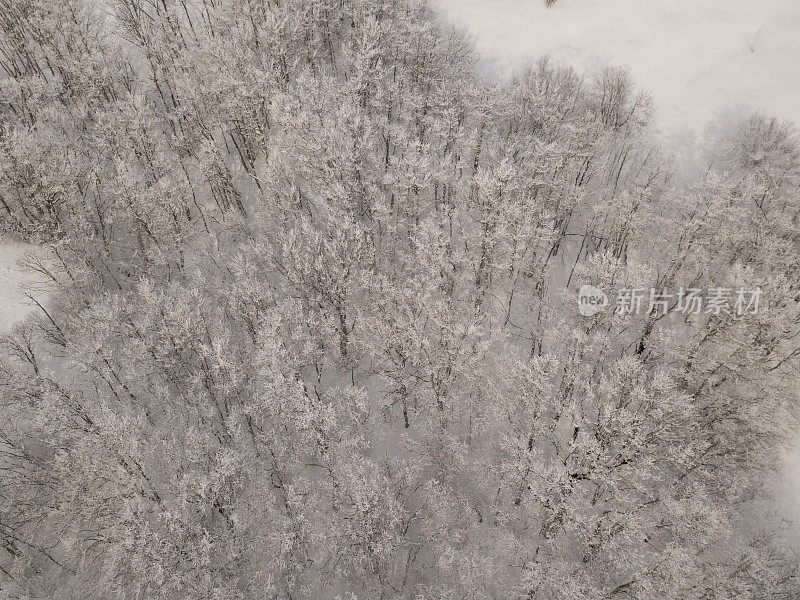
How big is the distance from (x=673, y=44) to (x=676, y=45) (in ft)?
1.17

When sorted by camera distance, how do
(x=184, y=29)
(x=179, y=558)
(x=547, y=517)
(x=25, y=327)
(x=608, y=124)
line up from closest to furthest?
1. (x=179, y=558)
2. (x=547, y=517)
3. (x=25, y=327)
4. (x=608, y=124)
5. (x=184, y=29)

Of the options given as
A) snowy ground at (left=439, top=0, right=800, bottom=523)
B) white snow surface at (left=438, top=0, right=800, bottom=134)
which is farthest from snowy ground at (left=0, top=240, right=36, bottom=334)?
white snow surface at (left=438, top=0, right=800, bottom=134)

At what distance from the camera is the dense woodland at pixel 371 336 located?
33.6m

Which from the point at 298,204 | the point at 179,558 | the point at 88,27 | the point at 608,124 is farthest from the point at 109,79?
the point at 608,124

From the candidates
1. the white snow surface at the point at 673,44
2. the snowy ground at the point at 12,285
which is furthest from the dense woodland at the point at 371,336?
the white snow surface at the point at 673,44

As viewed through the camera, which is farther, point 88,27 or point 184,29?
point 184,29

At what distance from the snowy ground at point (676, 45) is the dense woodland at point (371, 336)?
3606 millimetres

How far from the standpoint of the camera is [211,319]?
138ft

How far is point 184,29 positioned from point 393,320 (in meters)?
46.7

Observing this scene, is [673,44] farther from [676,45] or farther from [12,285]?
[12,285]

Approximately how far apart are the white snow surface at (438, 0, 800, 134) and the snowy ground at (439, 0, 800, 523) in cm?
10

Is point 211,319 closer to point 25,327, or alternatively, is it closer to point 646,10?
point 25,327

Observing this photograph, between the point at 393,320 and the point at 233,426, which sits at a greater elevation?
the point at 393,320

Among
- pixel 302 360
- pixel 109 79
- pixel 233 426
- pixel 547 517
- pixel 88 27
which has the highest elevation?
pixel 88 27
